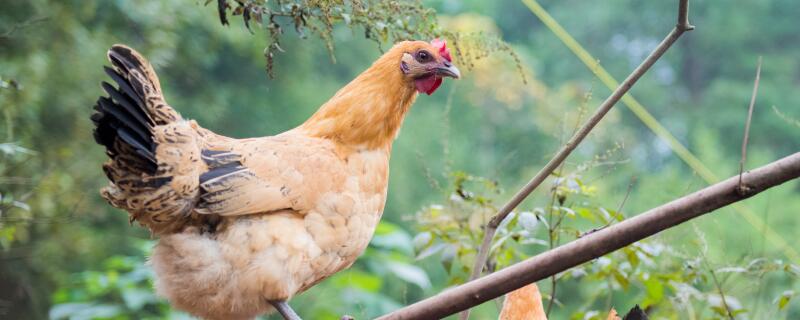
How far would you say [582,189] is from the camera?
2350mm

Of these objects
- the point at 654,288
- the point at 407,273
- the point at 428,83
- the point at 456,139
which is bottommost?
the point at 456,139

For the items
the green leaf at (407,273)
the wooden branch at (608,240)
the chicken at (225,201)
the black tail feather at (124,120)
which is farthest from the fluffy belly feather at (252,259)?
the green leaf at (407,273)

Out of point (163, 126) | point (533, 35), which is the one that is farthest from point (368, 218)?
point (533, 35)

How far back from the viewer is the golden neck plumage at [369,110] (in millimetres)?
2326

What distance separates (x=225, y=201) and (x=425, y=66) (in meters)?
0.63

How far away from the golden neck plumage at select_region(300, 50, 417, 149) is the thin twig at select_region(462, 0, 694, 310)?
422mm

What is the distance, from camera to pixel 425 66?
2.34 m

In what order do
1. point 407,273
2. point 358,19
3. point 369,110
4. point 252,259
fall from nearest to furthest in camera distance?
1. point 252,259
2. point 358,19
3. point 369,110
4. point 407,273

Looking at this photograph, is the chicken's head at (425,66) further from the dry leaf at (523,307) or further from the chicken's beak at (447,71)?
the dry leaf at (523,307)

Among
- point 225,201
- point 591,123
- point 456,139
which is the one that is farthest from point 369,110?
point 456,139

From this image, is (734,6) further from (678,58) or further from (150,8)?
(150,8)

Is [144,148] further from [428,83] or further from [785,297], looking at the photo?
[785,297]

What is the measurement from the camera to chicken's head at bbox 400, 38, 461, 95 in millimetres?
2336

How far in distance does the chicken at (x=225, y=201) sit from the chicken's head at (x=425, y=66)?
28cm
